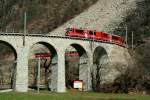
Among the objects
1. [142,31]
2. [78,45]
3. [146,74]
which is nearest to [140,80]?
[146,74]

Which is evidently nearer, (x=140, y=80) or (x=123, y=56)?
(x=140, y=80)

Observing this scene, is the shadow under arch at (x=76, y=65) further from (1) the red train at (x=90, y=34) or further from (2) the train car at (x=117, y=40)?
(2) the train car at (x=117, y=40)

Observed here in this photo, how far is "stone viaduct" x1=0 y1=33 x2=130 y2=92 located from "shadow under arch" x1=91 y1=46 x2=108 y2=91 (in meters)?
0.78

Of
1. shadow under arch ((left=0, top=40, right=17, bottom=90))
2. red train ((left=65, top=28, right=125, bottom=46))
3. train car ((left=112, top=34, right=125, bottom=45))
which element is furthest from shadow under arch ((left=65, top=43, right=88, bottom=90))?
shadow under arch ((left=0, top=40, right=17, bottom=90))

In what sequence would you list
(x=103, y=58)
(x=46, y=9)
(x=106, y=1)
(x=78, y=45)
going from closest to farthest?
(x=78, y=45) < (x=103, y=58) < (x=106, y=1) < (x=46, y=9)

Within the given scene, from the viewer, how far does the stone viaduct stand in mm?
64000

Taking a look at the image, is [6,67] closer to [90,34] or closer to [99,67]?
[99,67]

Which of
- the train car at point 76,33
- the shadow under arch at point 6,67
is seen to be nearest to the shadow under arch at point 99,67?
the train car at point 76,33

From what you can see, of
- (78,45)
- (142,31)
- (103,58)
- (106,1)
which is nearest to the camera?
(78,45)

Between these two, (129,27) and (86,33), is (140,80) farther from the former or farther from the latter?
(129,27)

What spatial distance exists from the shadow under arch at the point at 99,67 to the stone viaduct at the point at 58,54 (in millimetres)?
776

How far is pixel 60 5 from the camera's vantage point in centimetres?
12938

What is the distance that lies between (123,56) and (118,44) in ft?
8.11

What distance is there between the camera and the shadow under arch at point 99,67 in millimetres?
74562
